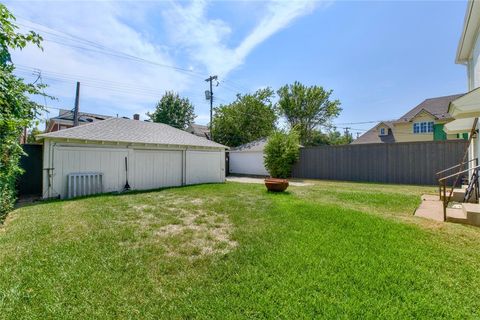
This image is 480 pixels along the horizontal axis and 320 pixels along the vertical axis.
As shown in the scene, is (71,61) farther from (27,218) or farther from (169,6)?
(27,218)

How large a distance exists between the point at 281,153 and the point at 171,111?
23.7 m

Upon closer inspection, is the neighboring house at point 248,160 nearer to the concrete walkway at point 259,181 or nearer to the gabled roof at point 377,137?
the concrete walkway at point 259,181

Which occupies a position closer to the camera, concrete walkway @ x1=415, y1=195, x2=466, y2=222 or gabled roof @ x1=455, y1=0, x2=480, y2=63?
concrete walkway @ x1=415, y1=195, x2=466, y2=222

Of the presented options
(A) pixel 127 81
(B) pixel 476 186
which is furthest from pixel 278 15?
(A) pixel 127 81

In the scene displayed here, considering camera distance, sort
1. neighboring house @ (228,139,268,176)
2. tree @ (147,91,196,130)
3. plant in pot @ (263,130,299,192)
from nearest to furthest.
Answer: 1. plant in pot @ (263,130,299,192)
2. neighboring house @ (228,139,268,176)
3. tree @ (147,91,196,130)

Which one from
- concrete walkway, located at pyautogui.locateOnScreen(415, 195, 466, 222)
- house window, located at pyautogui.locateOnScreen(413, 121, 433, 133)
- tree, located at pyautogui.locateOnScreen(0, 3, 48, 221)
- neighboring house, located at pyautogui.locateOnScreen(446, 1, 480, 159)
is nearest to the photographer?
tree, located at pyautogui.locateOnScreen(0, 3, 48, 221)

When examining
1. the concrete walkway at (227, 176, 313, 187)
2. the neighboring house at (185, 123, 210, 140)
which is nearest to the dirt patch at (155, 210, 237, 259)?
→ the concrete walkway at (227, 176, 313, 187)

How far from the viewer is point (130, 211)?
5.97 metres

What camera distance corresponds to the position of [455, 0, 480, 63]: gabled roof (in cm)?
541

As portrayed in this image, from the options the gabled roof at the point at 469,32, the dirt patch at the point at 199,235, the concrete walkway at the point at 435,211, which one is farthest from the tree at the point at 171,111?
the concrete walkway at the point at 435,211

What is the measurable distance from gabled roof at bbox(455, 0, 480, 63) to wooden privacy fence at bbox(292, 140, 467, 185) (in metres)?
4.30

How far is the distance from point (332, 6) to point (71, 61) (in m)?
12.7

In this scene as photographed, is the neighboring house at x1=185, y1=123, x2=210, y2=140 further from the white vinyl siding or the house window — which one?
the house window

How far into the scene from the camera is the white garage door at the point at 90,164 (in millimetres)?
8148
